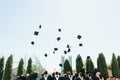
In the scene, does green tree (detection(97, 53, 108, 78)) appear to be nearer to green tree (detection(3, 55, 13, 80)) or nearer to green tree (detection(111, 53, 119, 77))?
green tree (detection(111, 53, 119, 77))

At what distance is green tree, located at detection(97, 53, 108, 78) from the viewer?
25797 millimetres

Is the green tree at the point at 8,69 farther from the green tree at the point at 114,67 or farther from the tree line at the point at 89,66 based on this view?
the green tree at the point at 114,67

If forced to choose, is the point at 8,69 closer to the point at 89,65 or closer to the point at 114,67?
the point at 89,65

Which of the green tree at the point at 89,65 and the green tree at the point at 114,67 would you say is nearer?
the green tree at the point at 114,67

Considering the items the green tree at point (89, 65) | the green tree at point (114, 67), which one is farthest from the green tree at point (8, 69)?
the green tree at point (114, 67)

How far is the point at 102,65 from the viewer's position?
26.2 meters

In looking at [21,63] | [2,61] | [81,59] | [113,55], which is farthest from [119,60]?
[2,61]

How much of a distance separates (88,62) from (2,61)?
10.2m

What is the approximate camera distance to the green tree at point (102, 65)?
1016 inches

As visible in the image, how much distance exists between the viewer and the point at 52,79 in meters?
15.4

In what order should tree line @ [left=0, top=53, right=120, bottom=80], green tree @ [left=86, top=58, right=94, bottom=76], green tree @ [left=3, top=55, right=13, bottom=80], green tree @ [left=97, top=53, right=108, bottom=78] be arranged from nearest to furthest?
1. green tree @ [left=97, top=53, right=108, bottom=78]
2. tree line @ [left=0, top=53, right=120, bottom=80]
3. green tree @ [left=86, top=58, right=94, bottom=76]
4. green tree @ [left=3, top=55, right=13, bottom=80]

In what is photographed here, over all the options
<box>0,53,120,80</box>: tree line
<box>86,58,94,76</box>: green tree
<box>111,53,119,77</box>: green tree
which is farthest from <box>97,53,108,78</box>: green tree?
<box>111,53,119,77</box>: green tree

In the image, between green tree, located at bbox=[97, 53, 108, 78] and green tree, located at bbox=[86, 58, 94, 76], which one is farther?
green tree, located at bbox=[86, 58, 94, 76]

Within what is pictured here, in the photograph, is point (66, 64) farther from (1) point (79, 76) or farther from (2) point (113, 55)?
(1) point (79, 76)
